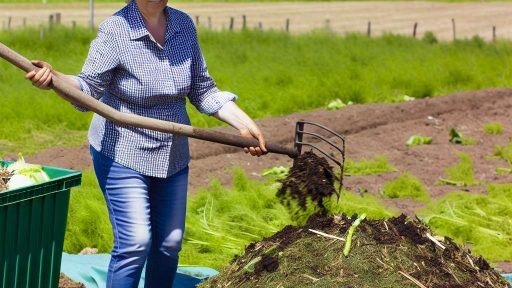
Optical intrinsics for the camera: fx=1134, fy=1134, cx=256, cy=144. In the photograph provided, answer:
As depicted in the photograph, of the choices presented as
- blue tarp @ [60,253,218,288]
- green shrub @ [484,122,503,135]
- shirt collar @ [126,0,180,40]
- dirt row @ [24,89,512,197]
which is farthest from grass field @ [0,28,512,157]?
shirt collar @ [126,0,180,40]

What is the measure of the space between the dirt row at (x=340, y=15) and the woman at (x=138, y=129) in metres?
22.8

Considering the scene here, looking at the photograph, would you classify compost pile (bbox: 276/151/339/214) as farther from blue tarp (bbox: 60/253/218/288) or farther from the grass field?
the grass field

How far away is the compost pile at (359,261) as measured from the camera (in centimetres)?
459

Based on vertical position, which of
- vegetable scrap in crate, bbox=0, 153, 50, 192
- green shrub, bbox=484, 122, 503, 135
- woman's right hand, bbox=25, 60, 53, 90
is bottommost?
green shrub, bbox=484, 122, 503, 135

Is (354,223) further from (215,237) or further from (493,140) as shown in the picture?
(493,140)

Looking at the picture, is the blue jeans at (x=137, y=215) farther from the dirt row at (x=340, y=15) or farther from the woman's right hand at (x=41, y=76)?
the dirt row at (x=340, y=15)

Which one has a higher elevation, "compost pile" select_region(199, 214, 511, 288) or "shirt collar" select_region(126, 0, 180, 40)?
"shirt collar" select_region(126, 0, 180, 40)

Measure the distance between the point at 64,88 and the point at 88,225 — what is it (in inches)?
101

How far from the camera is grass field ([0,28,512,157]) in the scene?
1068cm

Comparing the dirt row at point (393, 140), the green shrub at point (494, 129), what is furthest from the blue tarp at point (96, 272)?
the green shrub at point (494, 129)

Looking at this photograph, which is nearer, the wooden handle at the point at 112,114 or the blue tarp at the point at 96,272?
the wooden handle at the point at 112,114

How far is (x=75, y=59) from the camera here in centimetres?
1327

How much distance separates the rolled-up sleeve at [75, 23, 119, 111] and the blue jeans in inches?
12.3

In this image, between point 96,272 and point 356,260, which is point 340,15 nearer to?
point 96,272
